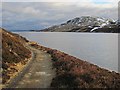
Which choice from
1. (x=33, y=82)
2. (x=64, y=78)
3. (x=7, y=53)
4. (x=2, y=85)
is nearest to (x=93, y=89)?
(x=64, y=78)

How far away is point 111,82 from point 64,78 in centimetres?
427

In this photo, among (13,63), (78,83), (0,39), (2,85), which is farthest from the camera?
(0,39)

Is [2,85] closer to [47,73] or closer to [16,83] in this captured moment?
[16,83]

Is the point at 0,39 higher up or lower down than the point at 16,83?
higher up

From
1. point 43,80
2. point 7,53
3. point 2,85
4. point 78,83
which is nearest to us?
point 78,83

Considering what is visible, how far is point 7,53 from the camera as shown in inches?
1320

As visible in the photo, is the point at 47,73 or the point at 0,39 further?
the point at 0,39

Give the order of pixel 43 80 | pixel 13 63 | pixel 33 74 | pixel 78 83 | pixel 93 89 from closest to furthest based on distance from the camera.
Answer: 1. pixel 93 89
2. pixel 78 83
3. pixel 43 80
4. pixel 33 74
5. pixel 13 63

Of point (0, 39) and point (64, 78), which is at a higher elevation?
point (0, 39)

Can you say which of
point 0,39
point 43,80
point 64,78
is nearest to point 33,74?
point 43,80

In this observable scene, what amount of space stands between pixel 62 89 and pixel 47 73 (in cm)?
833

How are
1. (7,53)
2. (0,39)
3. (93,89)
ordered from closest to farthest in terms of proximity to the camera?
(93,89)
(7,53)
(0,39)

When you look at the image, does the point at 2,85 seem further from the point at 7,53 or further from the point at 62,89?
the point at 7,53

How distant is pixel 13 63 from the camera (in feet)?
102
